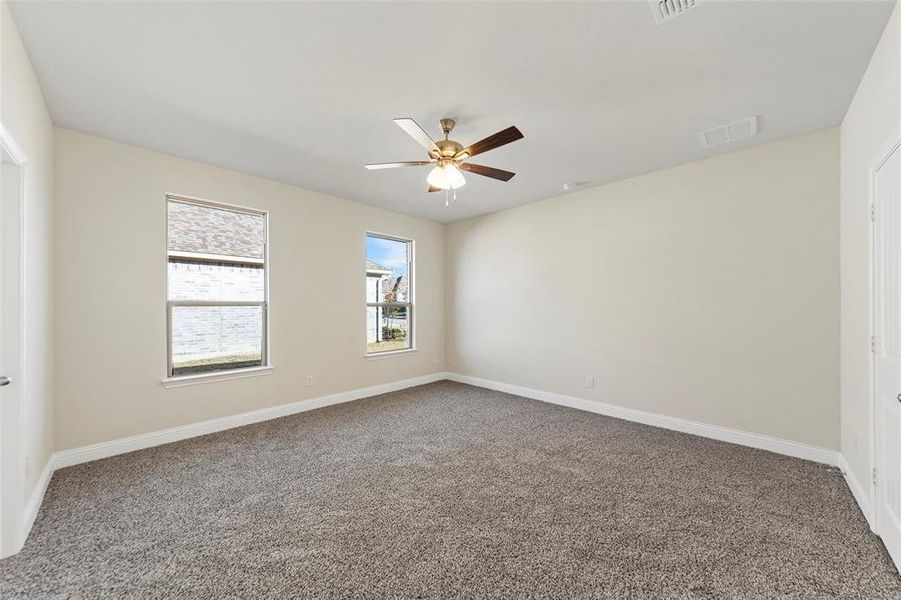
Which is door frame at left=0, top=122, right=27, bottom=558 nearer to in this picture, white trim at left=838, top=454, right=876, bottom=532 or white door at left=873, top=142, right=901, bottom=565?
white door at left=873, top=142, right=901, bottom=565

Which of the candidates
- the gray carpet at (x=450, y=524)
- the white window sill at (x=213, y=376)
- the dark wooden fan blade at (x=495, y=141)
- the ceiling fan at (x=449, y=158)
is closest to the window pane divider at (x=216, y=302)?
the white window sill at (x=213, y=376)

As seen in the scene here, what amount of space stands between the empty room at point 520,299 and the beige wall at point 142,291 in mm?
24

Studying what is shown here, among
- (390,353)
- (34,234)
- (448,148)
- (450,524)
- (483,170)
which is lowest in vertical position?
(450,524)

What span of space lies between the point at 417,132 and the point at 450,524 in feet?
7.83

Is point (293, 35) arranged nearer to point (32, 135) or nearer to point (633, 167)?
point (32, 135)

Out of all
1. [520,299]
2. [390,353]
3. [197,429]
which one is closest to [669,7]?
[520,299]

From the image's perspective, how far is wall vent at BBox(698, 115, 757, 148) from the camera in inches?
111

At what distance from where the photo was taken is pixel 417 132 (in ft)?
7.80

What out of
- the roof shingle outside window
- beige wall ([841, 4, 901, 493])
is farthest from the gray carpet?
the roof shingle outside window

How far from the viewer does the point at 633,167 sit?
374 cm

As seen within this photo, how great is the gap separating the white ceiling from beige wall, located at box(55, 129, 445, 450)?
356mm

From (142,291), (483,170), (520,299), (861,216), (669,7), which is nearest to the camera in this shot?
(669,7)

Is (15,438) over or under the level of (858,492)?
over

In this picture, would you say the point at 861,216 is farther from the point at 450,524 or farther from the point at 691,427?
the point at 450,524
